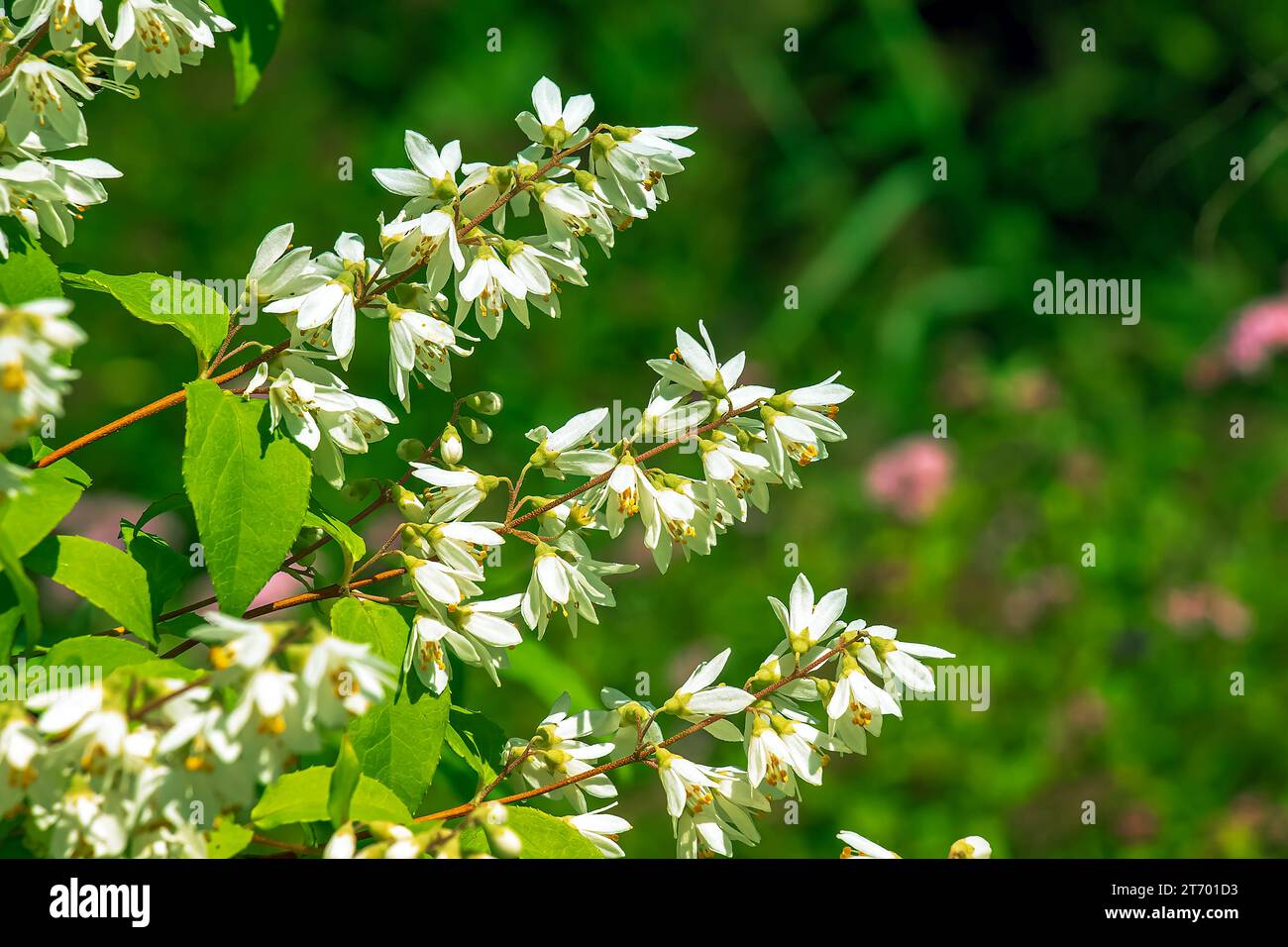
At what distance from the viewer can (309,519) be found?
1.03 metres

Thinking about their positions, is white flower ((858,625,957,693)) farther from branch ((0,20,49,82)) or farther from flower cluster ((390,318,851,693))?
branch ((0,20,49,82))

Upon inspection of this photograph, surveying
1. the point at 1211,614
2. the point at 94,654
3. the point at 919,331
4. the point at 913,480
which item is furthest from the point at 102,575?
the point at 919,331

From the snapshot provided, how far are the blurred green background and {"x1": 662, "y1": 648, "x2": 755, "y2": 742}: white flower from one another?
390 millimetres

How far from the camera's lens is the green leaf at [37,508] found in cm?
86

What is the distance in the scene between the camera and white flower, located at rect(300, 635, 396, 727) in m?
0.74

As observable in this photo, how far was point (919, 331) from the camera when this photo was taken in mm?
4172

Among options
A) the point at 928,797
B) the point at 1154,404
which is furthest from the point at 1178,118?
A: the point at 928,797

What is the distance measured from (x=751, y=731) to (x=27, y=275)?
0.65m

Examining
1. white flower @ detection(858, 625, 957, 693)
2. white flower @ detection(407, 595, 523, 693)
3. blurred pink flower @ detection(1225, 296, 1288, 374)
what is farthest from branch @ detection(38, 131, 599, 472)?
blurred pink flower @ detection(1225, 296, 1288, 374)

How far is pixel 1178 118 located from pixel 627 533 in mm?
2863

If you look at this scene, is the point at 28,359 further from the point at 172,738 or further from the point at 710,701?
the point at 710,701

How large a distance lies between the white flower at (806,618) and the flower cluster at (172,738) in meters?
0.40
